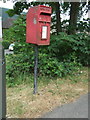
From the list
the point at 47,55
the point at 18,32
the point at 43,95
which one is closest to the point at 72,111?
the point at 43,95

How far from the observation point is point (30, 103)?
2.65 m

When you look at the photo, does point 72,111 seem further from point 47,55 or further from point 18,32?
point 18,32

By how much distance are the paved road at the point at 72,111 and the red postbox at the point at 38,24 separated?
1397 millimetres

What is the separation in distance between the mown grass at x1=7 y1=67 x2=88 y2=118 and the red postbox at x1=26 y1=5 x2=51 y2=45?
1.21 meters

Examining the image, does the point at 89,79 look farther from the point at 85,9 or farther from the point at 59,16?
the point at 85,9

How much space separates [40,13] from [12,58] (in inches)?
99.8

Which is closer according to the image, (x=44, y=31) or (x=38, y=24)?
(x=38, y=24)

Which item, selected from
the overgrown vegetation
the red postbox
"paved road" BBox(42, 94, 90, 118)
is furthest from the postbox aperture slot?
"paved road" BBox(42, 94, 90, 118)

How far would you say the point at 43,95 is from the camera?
2.99m

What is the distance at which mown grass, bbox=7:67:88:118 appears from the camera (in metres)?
2.41

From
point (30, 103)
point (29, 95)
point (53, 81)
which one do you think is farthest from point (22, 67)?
point (30, 103)

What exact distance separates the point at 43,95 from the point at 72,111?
80 centimetres

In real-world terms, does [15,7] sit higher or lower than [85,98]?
higher

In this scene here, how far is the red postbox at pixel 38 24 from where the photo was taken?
2646mm
